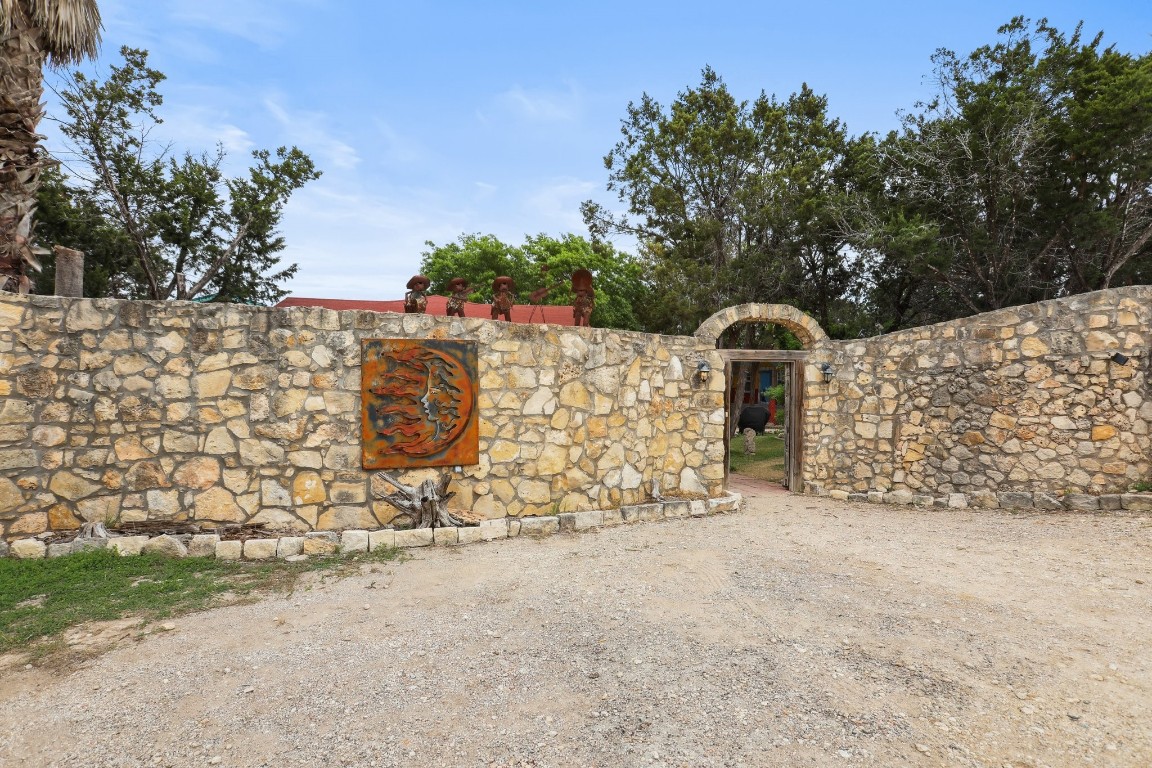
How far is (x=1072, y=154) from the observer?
1242 cm

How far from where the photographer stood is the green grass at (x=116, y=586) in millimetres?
3566

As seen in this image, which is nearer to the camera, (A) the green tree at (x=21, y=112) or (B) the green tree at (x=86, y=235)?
(A) the green tree at (x=21, y=112)

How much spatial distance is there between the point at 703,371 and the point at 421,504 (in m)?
4.18

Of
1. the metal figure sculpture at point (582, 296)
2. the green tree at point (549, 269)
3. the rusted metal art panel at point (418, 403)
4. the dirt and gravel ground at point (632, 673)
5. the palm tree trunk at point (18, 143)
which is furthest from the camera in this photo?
the green tree at point (549, 269)

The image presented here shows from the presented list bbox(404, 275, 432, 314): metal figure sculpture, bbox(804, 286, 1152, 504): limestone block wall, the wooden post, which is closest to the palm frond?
the wooden post

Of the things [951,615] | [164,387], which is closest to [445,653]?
[951,615]

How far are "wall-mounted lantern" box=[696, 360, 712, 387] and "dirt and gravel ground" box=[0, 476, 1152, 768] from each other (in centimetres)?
311

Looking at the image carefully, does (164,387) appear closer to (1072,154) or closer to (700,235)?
(700,235)

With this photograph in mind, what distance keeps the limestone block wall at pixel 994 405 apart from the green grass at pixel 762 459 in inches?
79.0

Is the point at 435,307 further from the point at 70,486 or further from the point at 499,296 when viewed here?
the point at 70,486

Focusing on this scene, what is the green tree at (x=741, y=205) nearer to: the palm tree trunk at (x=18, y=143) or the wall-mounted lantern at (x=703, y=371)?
the wall-mounted lantern at (x=703, y=371)

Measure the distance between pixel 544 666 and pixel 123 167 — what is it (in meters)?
18.6

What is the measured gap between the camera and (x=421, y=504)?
5535 mm

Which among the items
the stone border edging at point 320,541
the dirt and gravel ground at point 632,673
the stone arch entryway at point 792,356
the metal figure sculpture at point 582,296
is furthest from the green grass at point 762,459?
the dirt and gravel ground at point 632,673
